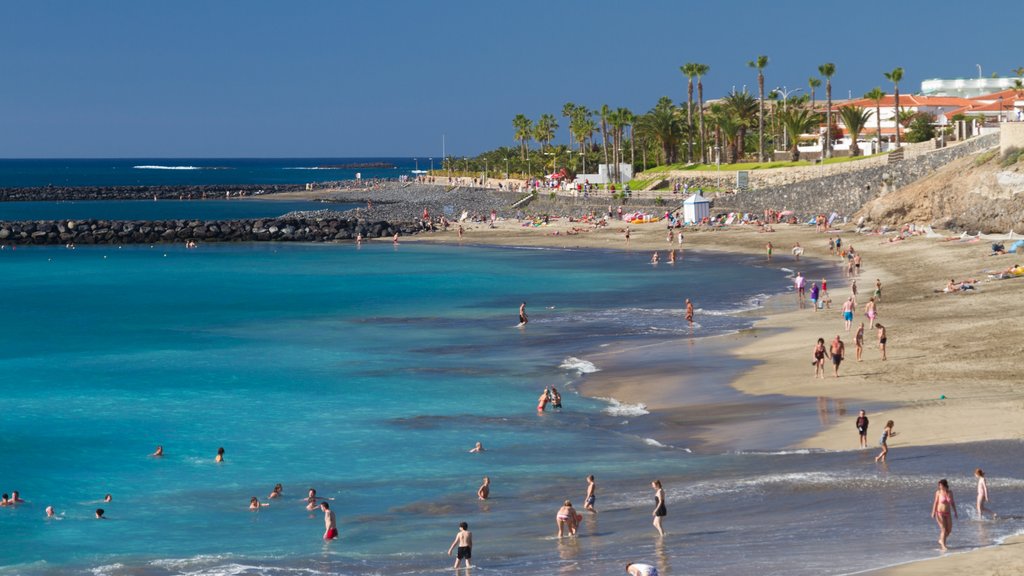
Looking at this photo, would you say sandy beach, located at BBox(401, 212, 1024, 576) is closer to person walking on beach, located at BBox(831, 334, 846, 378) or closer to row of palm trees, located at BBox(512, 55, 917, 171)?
person walking on beach, located at BBox(831, 334, 846, 378)

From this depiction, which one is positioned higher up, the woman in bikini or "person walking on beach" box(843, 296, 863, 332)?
"person walking on beach" box(843, 296, 863, 332)

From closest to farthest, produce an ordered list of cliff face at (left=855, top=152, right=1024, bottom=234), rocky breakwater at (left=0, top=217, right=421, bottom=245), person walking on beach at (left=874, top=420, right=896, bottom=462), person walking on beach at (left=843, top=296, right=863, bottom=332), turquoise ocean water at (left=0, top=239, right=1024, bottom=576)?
turquoise ocean water at (left=0, top=239, right=1024, bottom=576), person walking on beach at (left=874, top=420, right=896, bottom=462), person walking on beach at (left=843, top=296, right=863, bottom=332), cliff face at (left=855, top=152, right=1024, bottom=234), rocky breakwater at (left=0, top=217, right=421, bottom=245)

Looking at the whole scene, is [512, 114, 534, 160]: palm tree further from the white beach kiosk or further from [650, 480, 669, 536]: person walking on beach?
[650, 480, 669, 536]: person walking on beach

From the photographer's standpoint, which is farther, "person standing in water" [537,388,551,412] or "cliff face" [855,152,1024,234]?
"cliff face" [855,152,1024,234]

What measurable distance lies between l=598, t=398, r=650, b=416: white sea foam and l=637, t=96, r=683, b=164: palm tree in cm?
8688

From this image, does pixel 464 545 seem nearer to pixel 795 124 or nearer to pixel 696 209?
pixel 696 209

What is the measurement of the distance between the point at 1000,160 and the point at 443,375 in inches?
1558

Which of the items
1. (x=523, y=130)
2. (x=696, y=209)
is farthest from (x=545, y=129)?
(x=696, y=209)

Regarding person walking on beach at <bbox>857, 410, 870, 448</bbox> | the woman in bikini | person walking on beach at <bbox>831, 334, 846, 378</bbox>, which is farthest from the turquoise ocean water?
person walking on beach at <bbox>831, 334, 846, 378</bbox>

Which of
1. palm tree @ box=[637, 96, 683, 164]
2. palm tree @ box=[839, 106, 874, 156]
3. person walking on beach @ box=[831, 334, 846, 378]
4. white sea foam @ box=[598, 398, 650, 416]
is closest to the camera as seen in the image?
white sea foam @ box=[598, 398, 650, 416]

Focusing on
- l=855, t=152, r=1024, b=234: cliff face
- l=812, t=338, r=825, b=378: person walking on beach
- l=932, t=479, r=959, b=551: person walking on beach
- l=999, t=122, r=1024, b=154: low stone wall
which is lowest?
l=932, t=479, r=959, b=551: person walking on beach

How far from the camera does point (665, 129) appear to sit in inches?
4663

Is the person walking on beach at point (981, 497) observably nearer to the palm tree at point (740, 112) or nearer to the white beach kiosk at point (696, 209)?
the white beach kiosk at point (696, 209)

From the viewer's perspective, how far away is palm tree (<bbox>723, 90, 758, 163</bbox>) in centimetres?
11306
